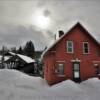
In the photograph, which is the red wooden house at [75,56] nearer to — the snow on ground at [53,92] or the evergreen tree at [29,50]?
the snow on ground at [53,92]

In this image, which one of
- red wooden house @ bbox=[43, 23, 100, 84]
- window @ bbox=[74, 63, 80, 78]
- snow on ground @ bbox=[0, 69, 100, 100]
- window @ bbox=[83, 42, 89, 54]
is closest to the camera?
snow on ground @ bbox=[0, 69, 100, 100]

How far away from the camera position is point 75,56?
3275cm

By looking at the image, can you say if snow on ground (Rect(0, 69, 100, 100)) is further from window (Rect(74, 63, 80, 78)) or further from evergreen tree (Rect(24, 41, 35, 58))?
evergreen tree (Rect(24, 41, 35, 58))

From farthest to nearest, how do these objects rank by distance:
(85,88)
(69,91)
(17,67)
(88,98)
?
1. (17,67)
2. (85,88)
3. (69,91)
4. (88,98)

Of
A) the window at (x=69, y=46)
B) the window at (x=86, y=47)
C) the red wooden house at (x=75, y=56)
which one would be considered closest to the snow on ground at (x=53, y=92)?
the red wooden house at (x=75, y=56)

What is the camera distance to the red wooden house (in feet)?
106

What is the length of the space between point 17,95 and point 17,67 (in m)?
39.1

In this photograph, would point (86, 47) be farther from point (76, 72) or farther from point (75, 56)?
point (76, 72)

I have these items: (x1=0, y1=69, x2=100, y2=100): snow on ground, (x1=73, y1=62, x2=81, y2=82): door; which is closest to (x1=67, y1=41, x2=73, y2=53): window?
(x1=73, y1=62, x2=81, y2=82): door

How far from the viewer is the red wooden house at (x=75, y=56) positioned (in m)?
32.2

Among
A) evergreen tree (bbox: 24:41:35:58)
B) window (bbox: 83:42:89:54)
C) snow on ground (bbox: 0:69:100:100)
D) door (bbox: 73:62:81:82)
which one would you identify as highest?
evergreen tree (bbox: 24:41:35:58)

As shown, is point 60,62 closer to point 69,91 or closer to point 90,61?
point 90,61

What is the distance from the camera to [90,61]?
33.2 m

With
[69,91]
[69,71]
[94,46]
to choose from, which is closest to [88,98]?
[69,91]
